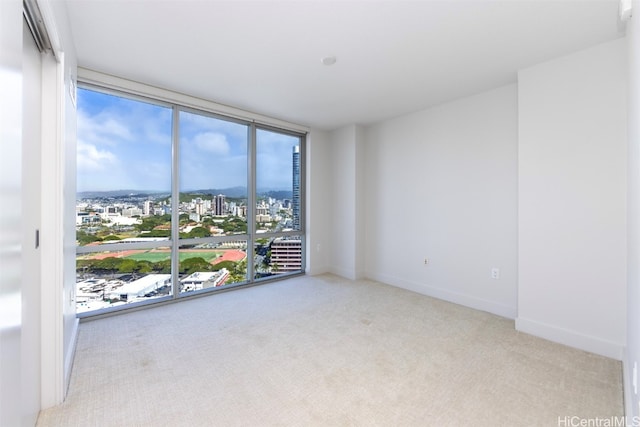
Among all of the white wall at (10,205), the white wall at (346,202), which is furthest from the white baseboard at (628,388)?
the white wall at (346,202)

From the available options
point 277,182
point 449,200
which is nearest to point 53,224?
point 277,182

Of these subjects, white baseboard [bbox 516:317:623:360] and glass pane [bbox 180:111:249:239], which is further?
glass pane [bbox 180:111:249:239]

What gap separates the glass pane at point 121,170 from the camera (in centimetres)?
281

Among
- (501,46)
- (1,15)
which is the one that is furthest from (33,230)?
(501,46)

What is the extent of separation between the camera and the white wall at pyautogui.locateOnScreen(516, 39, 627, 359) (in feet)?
7.06

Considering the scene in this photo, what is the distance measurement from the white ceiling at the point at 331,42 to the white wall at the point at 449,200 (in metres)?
0.45

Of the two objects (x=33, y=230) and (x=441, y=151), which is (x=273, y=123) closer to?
(x=441, y=151)

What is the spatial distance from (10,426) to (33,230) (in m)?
0.98

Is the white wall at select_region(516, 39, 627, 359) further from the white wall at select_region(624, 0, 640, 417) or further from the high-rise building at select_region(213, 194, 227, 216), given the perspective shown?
the high-rise building at select_region(213, 194, 227, 216)

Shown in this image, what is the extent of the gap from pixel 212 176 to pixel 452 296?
A: 11.3 feet

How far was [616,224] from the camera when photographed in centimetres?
215

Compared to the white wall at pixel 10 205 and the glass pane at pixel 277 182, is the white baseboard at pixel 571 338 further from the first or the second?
the white wall at pixel 10 205

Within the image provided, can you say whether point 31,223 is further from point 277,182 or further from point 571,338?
point 571,338

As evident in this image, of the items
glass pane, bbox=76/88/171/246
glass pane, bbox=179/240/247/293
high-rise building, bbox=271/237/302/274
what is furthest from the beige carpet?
high-rise building, bbox=271/237/302/274
